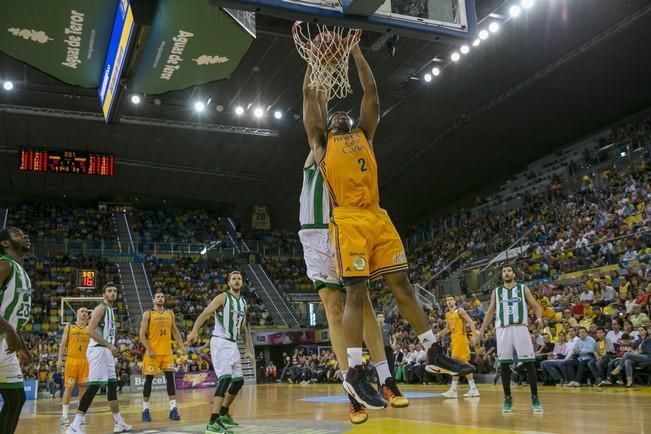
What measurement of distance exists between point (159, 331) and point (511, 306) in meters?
5.63

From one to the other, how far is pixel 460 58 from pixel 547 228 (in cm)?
657

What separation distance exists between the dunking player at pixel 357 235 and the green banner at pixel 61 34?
25.0 feet

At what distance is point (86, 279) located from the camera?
83.5 feet

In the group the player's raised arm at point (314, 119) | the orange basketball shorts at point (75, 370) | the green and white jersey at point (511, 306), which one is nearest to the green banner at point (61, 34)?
the orange basketball shorts at point (75, 370)

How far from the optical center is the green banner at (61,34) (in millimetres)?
10852

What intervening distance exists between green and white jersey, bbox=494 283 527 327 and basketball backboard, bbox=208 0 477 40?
4180 millimetres

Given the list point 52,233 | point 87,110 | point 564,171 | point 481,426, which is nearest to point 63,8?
point 481,426

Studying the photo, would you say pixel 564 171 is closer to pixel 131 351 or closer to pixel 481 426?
pixel 131 351

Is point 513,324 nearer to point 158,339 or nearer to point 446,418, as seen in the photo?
point 446,418

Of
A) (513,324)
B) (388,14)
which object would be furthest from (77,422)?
(388,14)

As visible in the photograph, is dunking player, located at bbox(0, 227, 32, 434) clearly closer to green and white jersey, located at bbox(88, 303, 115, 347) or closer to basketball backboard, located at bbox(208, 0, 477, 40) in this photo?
basketball backboard, located at bbox(208, 0, 477, 40)

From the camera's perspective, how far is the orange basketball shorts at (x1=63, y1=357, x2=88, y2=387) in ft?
35.6

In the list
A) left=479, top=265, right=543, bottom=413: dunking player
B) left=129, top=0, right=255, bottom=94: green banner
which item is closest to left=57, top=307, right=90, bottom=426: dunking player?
left=129, top=0, right=255, bottom=94: green banner

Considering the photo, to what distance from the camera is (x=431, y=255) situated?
96.1 ft
